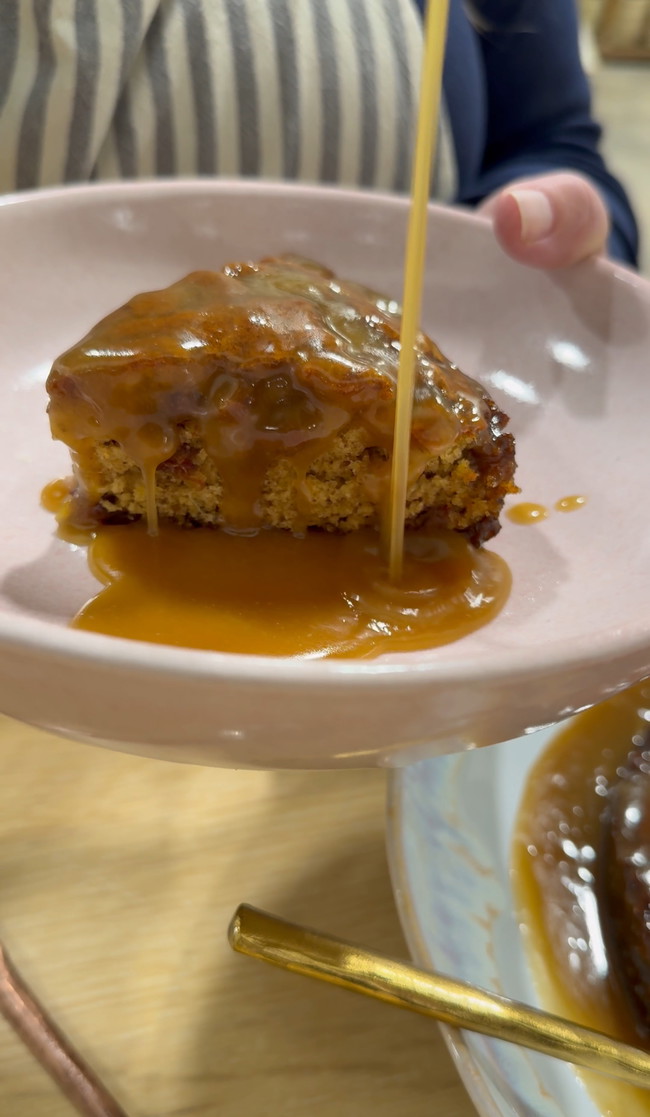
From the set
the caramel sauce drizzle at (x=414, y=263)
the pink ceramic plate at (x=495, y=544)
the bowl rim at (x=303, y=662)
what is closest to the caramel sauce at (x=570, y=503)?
the pink ceramic plate at (x=495, y=544)

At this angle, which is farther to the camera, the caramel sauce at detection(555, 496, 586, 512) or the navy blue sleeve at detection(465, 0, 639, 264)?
the navy blue sleeve at detection(465, 0, 639, 264)

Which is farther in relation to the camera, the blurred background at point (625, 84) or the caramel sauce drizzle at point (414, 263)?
the blurred background at point (625, 84)

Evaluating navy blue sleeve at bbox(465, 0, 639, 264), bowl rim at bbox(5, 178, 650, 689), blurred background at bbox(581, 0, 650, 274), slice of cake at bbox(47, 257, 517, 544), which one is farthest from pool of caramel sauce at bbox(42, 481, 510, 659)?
blurred background at bbox(581, 0, 650, 274)

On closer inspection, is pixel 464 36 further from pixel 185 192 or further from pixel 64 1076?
pixel 64 1076

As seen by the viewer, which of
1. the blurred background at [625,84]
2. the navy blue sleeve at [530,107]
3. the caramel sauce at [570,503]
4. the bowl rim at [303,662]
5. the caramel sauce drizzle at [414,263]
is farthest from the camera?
the blurred background at [625,84]

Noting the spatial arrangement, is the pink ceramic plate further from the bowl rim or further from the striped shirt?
the striped shirt

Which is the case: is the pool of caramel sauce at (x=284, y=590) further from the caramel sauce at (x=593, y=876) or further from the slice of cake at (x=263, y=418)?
the caramel sauce at (x=593, y=876)
